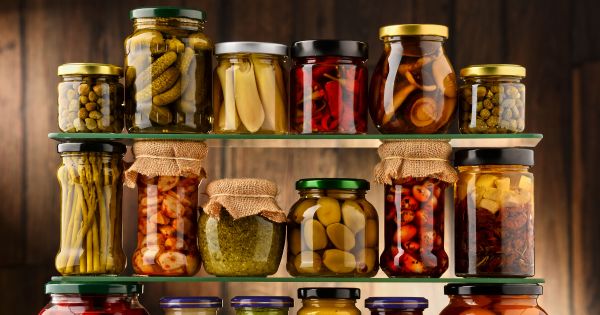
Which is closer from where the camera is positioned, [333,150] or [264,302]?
[264,302]

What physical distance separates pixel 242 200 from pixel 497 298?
0.44 m

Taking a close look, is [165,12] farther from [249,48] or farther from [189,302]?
[189,302]

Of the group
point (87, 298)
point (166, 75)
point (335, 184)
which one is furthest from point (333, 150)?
point (87, 298)

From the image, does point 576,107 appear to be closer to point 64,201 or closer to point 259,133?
point 259,133

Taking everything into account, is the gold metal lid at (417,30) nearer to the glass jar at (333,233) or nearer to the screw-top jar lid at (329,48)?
the screw-top jar lid at (329,48)

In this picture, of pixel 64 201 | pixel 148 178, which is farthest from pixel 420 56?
pixel 64 201

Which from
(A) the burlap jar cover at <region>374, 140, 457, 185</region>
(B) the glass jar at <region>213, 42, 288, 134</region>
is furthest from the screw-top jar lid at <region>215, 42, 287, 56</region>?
(A) the burlap jar cover at <region>374, 140, 457, 185</region>

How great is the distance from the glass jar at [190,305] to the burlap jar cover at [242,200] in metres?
0.14

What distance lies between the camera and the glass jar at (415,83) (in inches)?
63.1

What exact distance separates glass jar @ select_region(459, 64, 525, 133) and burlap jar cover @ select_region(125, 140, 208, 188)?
0.44 metres

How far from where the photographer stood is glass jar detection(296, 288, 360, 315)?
1623 mm

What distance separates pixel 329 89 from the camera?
1.62 meters

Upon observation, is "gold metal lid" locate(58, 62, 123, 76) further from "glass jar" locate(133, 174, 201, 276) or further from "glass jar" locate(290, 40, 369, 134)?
"glass jar" locate(290, 40, 369, 134)

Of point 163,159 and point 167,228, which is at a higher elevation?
point 163,159
